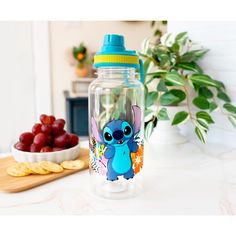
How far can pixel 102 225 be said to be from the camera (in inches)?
18.7

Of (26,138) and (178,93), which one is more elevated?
(178,93)

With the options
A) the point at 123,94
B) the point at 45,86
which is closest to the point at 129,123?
the point at 123,94

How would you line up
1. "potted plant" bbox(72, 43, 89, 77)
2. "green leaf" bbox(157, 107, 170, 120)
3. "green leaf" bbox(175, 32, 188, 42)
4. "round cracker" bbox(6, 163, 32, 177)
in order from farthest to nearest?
1. "potted plant" bbox(72, 43, 89, 77)
2. "green leaf" bbox(175, 32, 188, 42)
3. "green leaf" bbox(157, 107, 170, 120)
4. "round cracker" bbox(6, 163, 32, 177)

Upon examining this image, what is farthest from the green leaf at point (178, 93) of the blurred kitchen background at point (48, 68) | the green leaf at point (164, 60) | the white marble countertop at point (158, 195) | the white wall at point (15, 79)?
the white wall at point (15, 79)

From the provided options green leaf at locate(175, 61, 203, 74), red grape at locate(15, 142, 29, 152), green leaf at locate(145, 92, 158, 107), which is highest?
green leaf at locate(175, 61, 203, 74)

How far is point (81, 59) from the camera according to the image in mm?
2449

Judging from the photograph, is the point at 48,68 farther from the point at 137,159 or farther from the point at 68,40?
the point at 137,159

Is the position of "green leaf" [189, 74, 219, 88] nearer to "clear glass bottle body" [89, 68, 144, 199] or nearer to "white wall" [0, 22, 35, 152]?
"clear glass bottle body" [89, 68, 144, 199]

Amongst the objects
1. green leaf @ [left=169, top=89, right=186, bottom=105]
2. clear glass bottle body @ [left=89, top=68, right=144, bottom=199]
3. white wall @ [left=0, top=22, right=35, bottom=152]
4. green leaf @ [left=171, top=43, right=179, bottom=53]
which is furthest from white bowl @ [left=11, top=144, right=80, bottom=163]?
white wall @ [left=0, top=22, right=35, bottom=152]

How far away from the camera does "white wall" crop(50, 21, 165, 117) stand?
2436 mm

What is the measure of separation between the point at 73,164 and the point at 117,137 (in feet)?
0.70

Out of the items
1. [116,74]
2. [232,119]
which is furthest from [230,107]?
[116,74]

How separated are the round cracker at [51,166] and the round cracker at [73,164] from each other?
2 cm

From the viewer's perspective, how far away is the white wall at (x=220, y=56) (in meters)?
0.96
